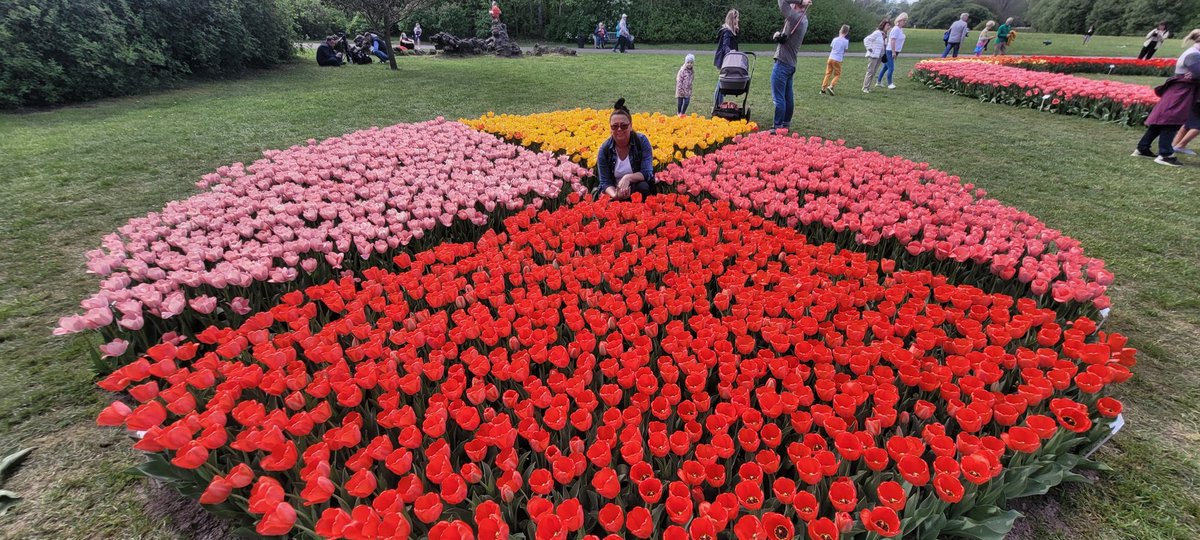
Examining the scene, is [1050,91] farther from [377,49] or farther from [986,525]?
[377,49]

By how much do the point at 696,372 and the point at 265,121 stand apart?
37.3ft

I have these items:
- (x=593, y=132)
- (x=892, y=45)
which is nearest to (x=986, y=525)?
(x=593, y=132)

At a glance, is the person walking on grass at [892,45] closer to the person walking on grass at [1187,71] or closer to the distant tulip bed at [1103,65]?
the distant tulip bed at [1103,65]

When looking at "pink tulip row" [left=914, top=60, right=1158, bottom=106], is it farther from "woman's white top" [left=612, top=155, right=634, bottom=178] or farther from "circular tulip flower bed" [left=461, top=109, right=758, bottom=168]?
"woman's white top" [left=612, top=155, right=634, bottom=178]

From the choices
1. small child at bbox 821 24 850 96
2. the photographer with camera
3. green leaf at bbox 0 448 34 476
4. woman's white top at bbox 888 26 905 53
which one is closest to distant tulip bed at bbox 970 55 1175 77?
Answer: woman's white top at bbox 888 26 905 53

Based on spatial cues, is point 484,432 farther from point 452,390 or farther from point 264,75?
point 264,75

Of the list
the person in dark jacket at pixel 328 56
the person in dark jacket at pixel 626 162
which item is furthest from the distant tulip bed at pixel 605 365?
the person in dark jacket at pixel 328 56

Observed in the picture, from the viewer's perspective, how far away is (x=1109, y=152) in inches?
354

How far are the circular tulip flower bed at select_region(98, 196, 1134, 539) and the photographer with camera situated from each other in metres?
6.14

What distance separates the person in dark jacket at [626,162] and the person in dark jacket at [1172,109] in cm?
842

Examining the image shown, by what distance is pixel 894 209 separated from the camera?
458cm

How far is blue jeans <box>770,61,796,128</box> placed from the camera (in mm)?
8781

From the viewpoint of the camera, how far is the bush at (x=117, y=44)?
1091cm

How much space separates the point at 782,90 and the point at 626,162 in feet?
15.8
